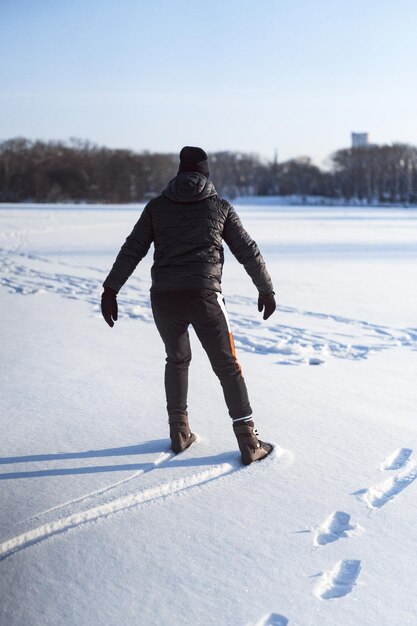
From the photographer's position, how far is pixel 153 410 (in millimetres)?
3977

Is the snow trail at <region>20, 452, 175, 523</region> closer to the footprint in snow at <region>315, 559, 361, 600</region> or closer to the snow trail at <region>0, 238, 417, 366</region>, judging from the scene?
the footprint in snow at <region>315, 559, 361, 600</region>

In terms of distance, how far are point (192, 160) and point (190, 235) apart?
0.34 m

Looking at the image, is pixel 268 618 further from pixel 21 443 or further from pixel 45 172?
pixel 45 172

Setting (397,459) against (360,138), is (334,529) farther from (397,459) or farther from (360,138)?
(360,138)

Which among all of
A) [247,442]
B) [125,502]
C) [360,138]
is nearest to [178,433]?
[247,442]

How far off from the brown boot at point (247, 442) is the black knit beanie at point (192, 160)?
1174 millimetres

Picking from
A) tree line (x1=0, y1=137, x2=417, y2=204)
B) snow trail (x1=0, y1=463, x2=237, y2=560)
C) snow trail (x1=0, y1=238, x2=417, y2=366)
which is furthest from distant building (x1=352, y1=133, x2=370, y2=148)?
snow trail (x1=0, y1=463, x2=237, y2=560)

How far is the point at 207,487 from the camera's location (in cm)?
288

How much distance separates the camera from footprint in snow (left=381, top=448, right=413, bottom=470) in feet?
10.3

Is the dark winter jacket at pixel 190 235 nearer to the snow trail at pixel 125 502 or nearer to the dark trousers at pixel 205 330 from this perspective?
the dark trousers at pixel 205 330

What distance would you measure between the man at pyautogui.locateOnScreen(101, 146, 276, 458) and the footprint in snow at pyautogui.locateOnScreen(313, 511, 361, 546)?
0.61 meters

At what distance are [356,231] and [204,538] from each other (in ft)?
67.3

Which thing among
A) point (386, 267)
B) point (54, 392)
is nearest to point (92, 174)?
point (386, 267)

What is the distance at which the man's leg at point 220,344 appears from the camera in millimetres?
3088
